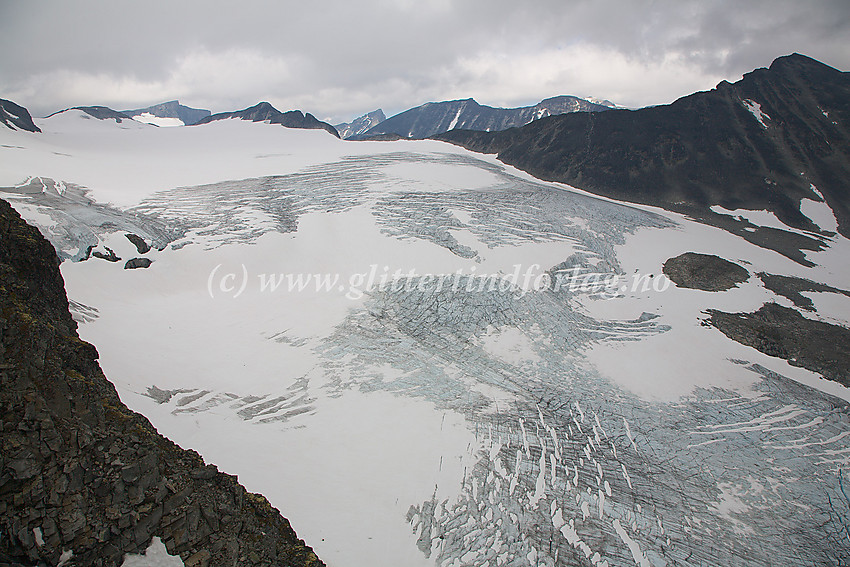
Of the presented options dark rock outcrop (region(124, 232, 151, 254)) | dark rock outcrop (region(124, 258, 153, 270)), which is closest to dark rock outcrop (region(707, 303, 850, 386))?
dark rock outcrop (region(124, 258, 153, 270))

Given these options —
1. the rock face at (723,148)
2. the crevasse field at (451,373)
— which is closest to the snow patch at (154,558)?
the crevasse field at (451,373)

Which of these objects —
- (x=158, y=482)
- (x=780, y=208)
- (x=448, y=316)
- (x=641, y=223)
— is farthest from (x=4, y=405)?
(x=780, y=208)

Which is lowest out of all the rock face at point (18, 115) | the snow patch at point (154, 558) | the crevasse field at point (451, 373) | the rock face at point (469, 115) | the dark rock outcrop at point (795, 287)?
the crevasse field at point (451, 373)

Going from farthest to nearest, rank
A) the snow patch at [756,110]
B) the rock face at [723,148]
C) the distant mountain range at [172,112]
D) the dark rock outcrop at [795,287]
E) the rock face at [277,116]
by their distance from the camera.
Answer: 1. the distant mountain range at [172,112]
2. the rock face at [277,116]
3. the snow patch at [756,110]
4. the rock face at [723,148]
5. the dark rock outcrop at [795,287]

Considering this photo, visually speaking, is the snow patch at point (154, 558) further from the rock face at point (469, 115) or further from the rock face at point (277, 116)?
the rock face at point (469, 115)

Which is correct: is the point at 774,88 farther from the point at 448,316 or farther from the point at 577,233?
the point at 448,316

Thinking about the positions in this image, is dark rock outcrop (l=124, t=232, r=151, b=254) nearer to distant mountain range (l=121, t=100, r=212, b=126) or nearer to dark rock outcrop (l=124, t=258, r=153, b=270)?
dark rock outcrop (l=124, t=258, r=153, b=270)
